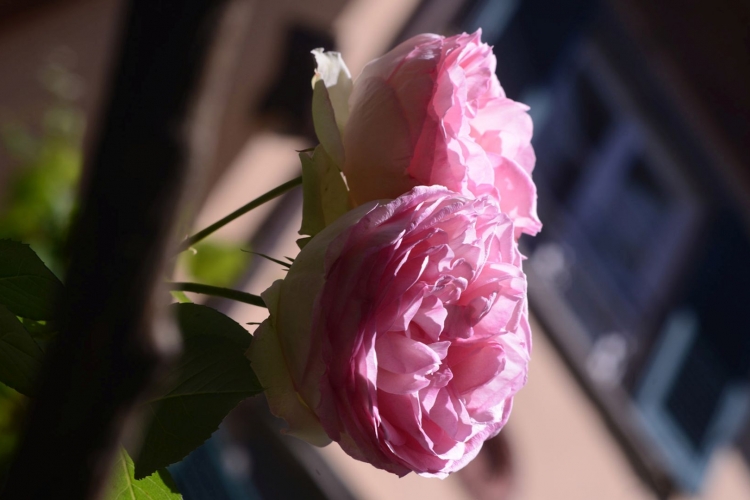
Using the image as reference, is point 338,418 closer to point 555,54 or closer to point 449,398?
point 449,398

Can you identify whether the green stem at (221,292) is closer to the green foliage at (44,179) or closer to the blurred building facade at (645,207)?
the green foliage at (44,179)

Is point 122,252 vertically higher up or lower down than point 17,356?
higher up

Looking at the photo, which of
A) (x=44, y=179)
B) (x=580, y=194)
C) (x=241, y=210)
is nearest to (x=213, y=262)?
(x=44, y=179)

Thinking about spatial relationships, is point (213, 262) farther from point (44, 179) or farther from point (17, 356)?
point (17, 356)

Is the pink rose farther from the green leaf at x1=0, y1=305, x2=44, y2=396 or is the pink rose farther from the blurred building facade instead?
the blurred building facade

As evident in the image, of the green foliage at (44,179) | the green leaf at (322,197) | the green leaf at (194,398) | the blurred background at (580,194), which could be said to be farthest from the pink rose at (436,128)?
the blurred background at (580,194)

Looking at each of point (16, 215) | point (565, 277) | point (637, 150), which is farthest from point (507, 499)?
point (16, 215)
